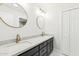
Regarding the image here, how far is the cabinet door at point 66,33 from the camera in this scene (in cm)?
413

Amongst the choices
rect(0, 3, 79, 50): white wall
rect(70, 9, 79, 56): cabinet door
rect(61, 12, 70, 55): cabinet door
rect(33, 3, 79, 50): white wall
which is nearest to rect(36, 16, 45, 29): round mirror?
rect(0, 3, 79, 50): white wall

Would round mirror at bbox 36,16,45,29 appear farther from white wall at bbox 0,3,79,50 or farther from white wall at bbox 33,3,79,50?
white wall at bbox 33,3,79,50

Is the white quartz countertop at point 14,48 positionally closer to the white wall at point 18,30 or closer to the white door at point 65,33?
the white wall at point 18,30

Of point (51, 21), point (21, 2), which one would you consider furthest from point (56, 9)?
point (21, 2)

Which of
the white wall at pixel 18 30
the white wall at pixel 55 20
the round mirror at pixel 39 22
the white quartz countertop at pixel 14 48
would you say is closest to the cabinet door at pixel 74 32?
the white wall at pixel 55 20

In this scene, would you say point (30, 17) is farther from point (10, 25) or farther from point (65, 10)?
point (65, 10)

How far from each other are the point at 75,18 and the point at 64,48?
58.0 inches

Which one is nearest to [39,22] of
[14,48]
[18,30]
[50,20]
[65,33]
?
[50,20]

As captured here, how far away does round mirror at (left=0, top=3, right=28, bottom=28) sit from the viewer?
224 cm

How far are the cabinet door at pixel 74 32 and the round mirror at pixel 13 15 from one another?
1.96 meters

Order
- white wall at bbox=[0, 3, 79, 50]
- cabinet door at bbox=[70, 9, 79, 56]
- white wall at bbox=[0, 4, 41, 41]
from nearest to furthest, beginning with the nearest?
white wall at bbox=[0, 4, 41, 41] → white wall at bbox=[0, 3, 79, 50] → cabinet door at bbox=[70, 9, 79, 56]

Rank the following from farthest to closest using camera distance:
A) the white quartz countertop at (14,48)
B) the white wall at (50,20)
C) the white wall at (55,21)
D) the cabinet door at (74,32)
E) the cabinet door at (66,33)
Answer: the white wall at (55,21)
the cabinet door at (66,33)
the cabinet door at (74,32)
the white wall at (50,20)
the white quartz countertop at (14,48)

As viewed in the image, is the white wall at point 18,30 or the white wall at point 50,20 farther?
the white wall at point 50,20

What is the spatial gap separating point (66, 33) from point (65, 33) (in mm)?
71
